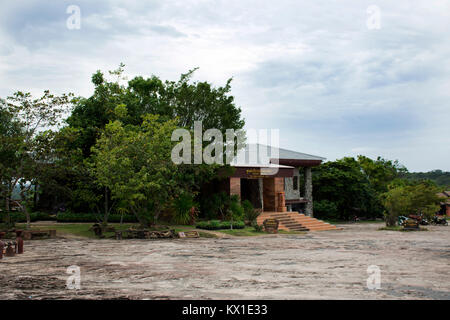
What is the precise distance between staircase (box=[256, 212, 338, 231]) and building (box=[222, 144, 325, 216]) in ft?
5.14

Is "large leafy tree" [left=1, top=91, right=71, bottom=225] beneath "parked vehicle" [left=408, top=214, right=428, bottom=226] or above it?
above

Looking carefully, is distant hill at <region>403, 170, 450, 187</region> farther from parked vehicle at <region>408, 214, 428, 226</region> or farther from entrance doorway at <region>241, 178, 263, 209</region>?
entrance doorway at <region>241, 178, 263, 209</region>

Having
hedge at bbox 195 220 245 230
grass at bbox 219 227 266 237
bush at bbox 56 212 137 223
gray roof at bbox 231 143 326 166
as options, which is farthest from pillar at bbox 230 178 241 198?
bush at bbox 56 212 137 223

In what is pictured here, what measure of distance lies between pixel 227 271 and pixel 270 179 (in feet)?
65.3

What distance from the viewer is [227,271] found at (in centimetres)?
1021

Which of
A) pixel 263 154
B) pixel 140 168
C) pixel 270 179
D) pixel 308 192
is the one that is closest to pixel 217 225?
pixel 140 168

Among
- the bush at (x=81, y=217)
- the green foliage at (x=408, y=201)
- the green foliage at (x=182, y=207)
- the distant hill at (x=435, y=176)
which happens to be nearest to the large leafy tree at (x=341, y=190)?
the green foliage at (x=408, y=201)

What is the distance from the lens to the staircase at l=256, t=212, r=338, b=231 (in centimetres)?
2569

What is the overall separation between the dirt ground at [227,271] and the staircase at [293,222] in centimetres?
953

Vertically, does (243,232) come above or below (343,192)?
below

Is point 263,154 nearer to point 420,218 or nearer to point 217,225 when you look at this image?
point 217,225

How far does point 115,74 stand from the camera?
2761 centimetres

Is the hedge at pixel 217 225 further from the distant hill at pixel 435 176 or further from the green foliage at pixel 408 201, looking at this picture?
the distant hill at pixel 435 176
